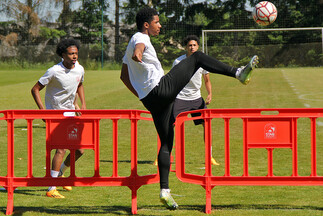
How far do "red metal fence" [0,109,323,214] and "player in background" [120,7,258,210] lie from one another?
13.4 inches

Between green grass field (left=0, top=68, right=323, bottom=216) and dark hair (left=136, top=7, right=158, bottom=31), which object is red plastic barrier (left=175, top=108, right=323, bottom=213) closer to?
green grass field (left=0, top=68, right=323, bottom=216)

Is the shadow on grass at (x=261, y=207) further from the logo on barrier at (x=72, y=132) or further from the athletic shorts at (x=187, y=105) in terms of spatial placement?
the athletic shorts at (x=187, y=105)

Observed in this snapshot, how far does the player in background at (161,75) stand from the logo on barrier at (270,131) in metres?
0.67

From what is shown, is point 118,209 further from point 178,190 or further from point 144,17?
point 144,17

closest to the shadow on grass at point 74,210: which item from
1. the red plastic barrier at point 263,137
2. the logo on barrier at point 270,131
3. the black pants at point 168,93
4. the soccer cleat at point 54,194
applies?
the soccer cleat at point 54,194

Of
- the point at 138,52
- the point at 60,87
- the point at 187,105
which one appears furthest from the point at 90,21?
the point at 138,52

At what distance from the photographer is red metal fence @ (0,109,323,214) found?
5.91 m

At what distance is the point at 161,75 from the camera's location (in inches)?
224

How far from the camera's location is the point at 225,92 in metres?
23.0

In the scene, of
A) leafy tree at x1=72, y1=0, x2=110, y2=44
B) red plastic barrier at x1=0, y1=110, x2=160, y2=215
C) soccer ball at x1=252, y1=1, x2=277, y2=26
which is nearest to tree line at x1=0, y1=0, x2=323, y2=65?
leafy tree at x1=72, y1=0, x2=110, y2=44

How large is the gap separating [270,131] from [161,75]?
4.30ft

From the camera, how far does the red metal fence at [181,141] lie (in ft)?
19.4

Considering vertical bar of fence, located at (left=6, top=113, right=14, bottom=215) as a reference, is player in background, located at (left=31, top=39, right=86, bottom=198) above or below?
above

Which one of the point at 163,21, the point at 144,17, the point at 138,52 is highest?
the point at 163,21
